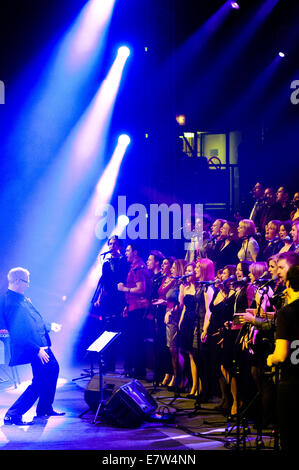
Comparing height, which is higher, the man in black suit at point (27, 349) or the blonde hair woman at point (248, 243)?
the blonde hair woman at point (248, 243)

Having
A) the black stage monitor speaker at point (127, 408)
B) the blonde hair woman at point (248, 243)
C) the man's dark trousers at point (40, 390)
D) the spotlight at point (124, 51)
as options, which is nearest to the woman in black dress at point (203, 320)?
the blonde hair woman at point (248, 243)

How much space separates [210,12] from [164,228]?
535 cm

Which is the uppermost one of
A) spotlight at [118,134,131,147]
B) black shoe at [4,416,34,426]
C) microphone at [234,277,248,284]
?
spotlight at [118,134,131,147]

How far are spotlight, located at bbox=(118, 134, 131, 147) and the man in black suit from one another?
5912 mm

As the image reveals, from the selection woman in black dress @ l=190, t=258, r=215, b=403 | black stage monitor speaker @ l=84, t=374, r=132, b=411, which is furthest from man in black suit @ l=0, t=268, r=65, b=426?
woman in black dress @ l=190, t=258, r=215, b=403

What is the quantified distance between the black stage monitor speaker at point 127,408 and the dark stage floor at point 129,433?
0.08m

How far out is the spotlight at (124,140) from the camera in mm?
12074

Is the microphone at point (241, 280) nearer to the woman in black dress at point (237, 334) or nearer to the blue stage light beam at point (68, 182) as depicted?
the woman in black dress at point (237, 334)

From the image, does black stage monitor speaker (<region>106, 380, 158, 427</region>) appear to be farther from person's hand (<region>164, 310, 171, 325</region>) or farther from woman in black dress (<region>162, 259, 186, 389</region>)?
person's hand (<region>164, 310, 171, 325</region>)

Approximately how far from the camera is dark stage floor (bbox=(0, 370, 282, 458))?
5.45 meters

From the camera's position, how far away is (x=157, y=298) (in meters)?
9.01

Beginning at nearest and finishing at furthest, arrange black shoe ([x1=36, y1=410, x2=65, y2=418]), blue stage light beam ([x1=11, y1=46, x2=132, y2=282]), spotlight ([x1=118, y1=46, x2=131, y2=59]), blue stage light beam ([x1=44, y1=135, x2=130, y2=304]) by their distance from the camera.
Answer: black shoe ([x1=36, y1=410, x2=65, y2=418]) < spotlight ([x1=118, y1=46, x2=131, y2=59]) < blue stage light beam ([x1=11, y1=46, x2=132, y2=282]) < blue stage light beam ([x1=44, y1=135, x2=130, y2=304])
